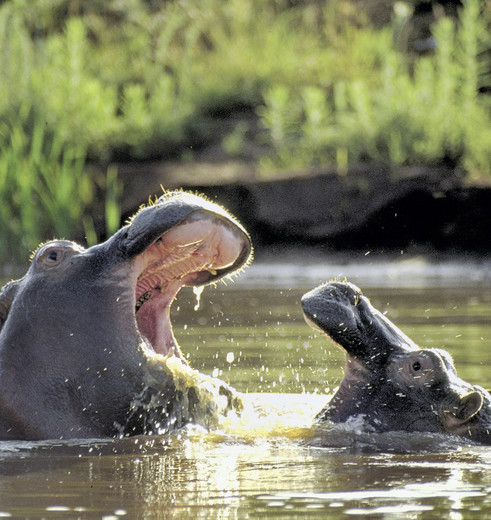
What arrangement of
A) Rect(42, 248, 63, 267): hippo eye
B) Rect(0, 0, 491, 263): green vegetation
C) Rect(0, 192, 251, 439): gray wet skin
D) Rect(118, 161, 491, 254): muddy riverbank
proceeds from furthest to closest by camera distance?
Rect(0, 0, 491, 263): green vegetation → Rect(118, 161, 491, 254): muddy riverbank → Rect(42, 248, 63, 267): hippo eye → Rect(0, 192, 251, 439): gray wet skin

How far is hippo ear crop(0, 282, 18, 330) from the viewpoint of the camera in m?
3.99

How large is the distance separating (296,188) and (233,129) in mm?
2136

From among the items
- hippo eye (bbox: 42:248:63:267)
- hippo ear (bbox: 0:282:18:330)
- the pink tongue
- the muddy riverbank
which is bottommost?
the muddy riverbank

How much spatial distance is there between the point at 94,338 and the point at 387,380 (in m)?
0.93

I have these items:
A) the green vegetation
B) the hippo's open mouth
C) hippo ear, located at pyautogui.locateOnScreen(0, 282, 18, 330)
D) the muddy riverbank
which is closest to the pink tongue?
the hippo's open mouth

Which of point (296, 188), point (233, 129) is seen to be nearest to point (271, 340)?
point (296, 188)

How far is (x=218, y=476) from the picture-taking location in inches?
134

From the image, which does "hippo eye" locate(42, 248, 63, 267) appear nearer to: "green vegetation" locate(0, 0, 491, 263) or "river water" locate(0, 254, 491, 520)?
"river water" locate(0, 254, 491, 520)

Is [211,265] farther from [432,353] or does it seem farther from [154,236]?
[432,353]

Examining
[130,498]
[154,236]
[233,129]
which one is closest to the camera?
[130,498]

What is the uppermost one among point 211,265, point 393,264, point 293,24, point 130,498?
point 293,24

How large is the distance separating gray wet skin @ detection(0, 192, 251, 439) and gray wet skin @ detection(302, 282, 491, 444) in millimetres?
364

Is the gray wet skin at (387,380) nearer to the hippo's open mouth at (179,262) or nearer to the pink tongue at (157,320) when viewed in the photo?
the hippo's open mouth at (179,262)

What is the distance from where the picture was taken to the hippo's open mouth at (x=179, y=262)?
3785mm
